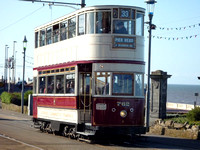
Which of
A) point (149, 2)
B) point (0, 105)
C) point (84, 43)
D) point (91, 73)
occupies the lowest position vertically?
point (0, 105)

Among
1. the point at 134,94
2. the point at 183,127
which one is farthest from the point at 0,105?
the point at 134,94

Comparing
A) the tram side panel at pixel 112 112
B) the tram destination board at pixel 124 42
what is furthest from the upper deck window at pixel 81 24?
the tram side panel at pixel 112 112

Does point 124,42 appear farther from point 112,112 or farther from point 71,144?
point 71,144

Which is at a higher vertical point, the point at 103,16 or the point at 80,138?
the point at 103,16

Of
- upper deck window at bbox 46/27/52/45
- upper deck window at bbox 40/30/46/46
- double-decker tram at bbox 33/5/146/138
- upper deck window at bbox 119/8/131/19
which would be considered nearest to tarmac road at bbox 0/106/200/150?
double-decker tram at bbox 33/5/146/138

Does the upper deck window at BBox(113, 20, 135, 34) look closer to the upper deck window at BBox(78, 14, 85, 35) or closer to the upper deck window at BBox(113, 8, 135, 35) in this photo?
the upper deck window at BBox(113, 8, 135, 35)

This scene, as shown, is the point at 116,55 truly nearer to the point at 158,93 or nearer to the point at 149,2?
the point at 149,2

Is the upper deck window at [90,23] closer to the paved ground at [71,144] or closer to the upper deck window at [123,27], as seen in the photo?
the upper deck window at [123,27]

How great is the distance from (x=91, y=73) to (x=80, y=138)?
2675mm

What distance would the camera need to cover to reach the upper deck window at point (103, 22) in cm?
1773

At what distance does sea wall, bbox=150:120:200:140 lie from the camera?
829 inches

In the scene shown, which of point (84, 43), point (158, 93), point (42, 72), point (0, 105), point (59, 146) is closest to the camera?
point (59, 146)

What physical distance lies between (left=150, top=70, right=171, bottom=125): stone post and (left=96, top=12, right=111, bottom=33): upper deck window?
999 cm

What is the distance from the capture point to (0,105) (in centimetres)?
5497
